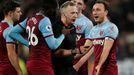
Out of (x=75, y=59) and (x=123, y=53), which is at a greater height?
(x=75, y=59)

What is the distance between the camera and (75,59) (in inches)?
363

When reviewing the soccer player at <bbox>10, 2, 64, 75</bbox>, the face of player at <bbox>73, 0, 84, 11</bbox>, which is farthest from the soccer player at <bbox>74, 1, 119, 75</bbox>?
the face of player at <bbox>73, 0, 84, 11</bbox>

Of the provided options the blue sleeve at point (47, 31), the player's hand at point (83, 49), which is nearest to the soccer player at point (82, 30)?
the player's hand at point (83, 49)

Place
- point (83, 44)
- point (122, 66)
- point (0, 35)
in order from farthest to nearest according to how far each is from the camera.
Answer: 1. point (122, 66)
2. point (83, 44)
3. point (0, 35)

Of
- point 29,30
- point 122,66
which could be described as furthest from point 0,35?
point 122,66

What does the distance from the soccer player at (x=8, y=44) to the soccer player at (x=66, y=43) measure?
2.18 feet

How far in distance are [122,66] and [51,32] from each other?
6.03 meters

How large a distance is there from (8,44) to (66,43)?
886 mm

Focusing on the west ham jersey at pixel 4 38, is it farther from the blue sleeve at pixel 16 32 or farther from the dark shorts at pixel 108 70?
the dark shorts at pixel 108 70

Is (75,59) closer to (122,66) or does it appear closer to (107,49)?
(107,49)

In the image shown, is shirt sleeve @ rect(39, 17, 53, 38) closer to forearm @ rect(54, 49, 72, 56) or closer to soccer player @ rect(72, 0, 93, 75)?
forearm @ rect(54, 49, 72, 56)

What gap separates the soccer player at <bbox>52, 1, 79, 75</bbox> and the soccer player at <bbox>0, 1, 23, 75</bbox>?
0.66 metres

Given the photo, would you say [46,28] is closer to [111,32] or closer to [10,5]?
[111,32]

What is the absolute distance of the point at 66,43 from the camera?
8.51 m
